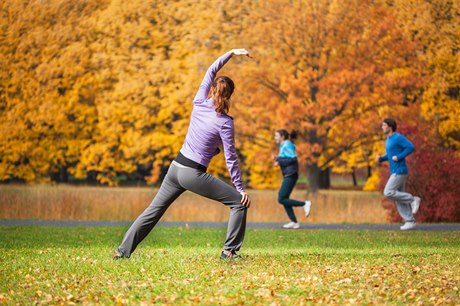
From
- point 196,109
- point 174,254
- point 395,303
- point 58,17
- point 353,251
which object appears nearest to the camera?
point 395,303

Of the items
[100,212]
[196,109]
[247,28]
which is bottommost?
[100,212]

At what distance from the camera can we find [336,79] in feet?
83.8

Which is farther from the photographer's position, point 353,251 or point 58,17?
point 58,17

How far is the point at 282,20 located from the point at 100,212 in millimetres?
8628

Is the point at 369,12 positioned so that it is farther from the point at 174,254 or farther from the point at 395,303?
the point at 395,303

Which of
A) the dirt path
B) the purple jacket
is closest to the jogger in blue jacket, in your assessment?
the dirt path

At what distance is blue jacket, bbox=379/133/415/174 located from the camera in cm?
1606

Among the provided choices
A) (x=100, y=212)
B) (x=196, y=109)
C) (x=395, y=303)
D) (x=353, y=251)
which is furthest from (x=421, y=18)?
(x=395, y=303)

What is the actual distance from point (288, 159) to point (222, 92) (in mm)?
8092

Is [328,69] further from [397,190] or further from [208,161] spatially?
[208,161]

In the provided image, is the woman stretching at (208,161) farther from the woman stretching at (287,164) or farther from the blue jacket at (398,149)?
the woman stretching at (287,164)

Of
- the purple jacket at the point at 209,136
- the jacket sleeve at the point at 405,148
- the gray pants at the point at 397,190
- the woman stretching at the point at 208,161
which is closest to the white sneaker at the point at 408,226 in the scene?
the gray pants at the point at 397,190

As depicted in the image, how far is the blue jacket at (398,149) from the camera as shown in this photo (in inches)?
632

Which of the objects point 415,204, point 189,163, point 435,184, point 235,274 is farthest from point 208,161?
point 435,184
